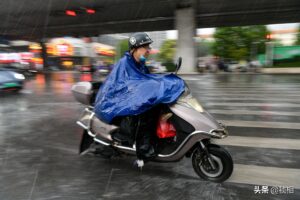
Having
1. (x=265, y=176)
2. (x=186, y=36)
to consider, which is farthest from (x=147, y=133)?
(x=186, y=36)

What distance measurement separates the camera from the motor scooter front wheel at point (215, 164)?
369cm

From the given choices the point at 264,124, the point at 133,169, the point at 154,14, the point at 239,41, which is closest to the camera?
the point at 133,169

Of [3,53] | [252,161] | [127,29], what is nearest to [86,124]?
[252,161]

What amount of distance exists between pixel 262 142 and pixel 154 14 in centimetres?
2627

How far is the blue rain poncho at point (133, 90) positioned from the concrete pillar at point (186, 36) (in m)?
23.5

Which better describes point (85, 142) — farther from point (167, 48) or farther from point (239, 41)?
point (167, 48)

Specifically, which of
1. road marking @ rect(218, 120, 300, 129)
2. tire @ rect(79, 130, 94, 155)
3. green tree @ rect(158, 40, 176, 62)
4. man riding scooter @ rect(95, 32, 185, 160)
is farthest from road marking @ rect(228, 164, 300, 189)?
green tree @ rect(158, 40, 176, 62)

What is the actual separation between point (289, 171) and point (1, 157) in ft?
12.8

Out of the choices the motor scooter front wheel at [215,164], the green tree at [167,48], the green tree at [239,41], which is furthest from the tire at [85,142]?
the green tree at [167,48]

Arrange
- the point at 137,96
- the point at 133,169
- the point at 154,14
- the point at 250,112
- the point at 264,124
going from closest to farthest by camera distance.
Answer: the point at 137,96, the point at 133,169, the point at 264,124, the point at 250,112, the point at 154,14

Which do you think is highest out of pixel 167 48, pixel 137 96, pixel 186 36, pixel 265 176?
pixel 167 48

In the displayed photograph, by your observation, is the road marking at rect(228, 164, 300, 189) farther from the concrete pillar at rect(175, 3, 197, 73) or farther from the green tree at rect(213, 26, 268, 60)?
the green tree at rect(213, 26, 268, 60)

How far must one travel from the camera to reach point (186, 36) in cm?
2744

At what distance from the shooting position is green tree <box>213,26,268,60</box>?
5431 centimetres
